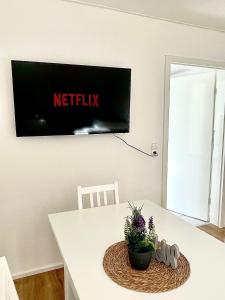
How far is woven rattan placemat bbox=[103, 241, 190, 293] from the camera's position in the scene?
1068mm

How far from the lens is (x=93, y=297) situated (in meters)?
1.01

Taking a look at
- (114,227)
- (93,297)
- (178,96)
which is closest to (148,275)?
(93,297)

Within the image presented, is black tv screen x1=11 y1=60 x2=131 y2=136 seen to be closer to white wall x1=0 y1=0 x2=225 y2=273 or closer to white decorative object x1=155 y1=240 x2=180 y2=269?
white wall x1=0 y1=0 x2=225 y2=273

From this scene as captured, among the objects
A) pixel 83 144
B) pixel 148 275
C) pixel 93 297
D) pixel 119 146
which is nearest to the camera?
pixel 93 297

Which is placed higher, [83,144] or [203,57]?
[203,57]

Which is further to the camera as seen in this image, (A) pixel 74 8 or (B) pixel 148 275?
(A) pixel 74 8

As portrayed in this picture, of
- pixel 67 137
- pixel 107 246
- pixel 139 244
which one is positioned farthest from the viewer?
pixel 67 137

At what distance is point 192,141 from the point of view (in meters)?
3.42

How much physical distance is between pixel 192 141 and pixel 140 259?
8.36ft

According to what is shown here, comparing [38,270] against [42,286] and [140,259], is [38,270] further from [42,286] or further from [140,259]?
[140,259]

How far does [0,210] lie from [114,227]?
3.62 feet

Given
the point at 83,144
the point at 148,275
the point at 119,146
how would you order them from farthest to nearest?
the point at 119,146, the point at 83,144, the point at 148,275

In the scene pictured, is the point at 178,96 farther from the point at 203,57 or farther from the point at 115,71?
the point at 115,71

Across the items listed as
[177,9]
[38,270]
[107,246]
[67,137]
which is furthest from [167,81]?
[38,270]
